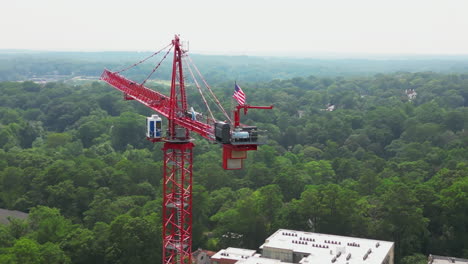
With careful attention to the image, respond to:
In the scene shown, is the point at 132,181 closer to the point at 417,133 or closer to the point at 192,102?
the point at 417,133

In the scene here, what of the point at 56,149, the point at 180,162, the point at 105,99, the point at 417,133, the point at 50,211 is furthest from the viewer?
the point at 105,99

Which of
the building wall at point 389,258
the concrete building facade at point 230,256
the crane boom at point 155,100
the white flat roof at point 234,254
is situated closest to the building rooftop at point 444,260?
the building wall at point 389,258

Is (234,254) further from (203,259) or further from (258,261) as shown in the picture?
(258,261)

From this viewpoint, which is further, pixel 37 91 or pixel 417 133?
pixel 37 91

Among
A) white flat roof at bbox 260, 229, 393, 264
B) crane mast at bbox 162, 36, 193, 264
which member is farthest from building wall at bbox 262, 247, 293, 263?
crane mast at bbox 162, 36, 193, 264

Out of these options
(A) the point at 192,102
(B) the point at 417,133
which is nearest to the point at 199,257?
(B) the point at 417,133

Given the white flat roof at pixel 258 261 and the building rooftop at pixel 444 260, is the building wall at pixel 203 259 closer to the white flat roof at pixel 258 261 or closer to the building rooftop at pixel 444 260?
the white flat roof at pixel 258 261

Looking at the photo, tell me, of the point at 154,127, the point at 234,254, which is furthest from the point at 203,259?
the point at 154,127
